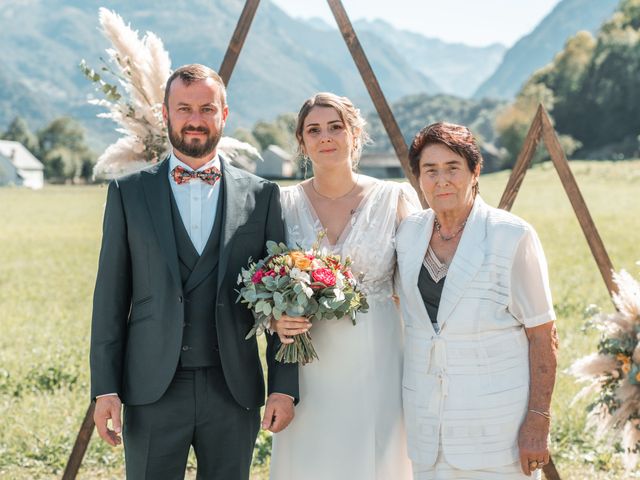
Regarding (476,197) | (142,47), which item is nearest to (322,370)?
(476,197)

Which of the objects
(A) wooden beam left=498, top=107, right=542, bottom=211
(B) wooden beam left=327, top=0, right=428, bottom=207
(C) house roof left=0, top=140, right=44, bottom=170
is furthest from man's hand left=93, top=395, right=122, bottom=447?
(C) house roof left=0, top=140, right=44, bottom=170

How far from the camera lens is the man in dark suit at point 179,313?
3.47 metres

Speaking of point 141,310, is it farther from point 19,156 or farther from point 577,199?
point 19,156

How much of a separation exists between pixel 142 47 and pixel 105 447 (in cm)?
370

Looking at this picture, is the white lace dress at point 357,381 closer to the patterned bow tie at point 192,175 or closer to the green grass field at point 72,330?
the patterned bow tie at point 192,175

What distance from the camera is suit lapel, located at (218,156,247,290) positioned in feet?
11.5

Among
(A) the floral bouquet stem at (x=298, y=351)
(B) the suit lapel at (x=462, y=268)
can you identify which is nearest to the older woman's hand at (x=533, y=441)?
(B) the suit lapel at (x=462, y=268)

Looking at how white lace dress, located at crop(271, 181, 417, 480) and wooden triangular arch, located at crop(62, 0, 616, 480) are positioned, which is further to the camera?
Result: wooden triangular arch, located at crop(62, 0, 616, 480)

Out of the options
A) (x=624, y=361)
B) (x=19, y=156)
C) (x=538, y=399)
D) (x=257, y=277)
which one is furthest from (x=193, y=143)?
(x=19, y=156)

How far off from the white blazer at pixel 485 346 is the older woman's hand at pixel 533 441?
0.14 feet

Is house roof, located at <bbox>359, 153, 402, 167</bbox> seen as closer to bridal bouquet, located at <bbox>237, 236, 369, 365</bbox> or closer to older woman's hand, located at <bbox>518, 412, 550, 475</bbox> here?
bridal bouquet, located at <bbox>237, 236, 369, 365</bbox>

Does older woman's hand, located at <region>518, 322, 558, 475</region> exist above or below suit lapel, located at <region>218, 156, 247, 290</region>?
below

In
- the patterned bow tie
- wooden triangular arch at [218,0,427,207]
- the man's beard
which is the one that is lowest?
the patterned bow tie

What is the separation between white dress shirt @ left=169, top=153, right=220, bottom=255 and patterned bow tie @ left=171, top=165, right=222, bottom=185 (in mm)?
19
